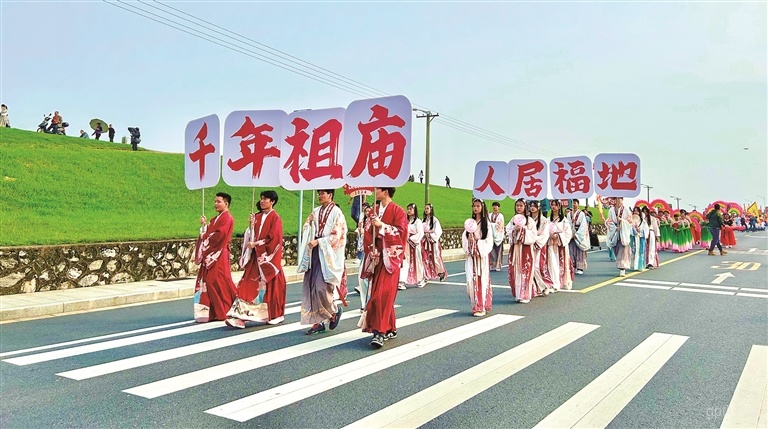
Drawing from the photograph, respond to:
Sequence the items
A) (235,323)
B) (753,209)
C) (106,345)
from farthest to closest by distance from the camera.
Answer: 1. (753,209)
2. (235,323)
3. (106,345)

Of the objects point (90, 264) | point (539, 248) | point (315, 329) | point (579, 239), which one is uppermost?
point (579, 239)

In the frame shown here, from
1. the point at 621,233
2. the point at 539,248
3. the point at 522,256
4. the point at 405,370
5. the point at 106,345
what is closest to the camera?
the point at 405,370

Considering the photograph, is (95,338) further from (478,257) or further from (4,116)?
(4,116)

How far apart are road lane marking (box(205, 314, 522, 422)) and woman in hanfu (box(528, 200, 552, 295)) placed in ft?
10.9

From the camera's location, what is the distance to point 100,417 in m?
4.11

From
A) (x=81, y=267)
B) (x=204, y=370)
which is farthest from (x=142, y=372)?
(x=81, y=267)

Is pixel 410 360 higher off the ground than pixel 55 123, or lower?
lower

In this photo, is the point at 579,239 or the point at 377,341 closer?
the point at 377,341

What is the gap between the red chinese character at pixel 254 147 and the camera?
8.20 meters

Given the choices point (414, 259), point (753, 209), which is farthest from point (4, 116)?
point (753, 209)

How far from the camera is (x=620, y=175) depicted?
1519cm

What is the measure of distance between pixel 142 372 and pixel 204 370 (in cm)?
58

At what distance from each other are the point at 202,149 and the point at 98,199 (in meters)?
11.3

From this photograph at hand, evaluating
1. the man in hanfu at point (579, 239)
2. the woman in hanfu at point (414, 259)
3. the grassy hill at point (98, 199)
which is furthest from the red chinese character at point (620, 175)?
the grassy hill at point (98, 199)
